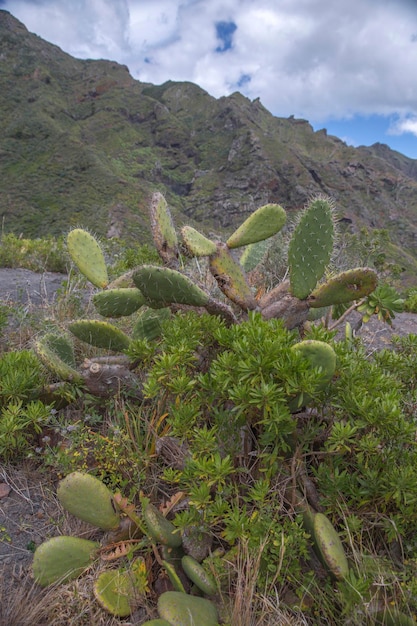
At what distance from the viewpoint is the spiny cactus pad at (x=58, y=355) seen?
247cm

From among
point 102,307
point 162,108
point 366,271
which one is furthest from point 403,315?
point 162,108

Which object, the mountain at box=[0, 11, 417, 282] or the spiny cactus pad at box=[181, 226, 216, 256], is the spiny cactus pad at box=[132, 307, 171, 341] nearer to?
the spiny cactus pad at box=[181, 226, 216, 256]

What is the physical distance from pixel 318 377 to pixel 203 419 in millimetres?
594

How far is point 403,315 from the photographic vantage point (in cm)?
629

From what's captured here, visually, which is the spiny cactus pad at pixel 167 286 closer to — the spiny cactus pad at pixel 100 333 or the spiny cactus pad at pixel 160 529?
the spiny cactus pad at pixel 100 333

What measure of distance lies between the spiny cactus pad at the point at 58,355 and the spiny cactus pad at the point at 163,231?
0.87 m

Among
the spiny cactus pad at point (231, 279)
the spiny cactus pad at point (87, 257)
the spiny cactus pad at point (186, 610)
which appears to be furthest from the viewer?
the spiny cactus pad at point (87, 257)

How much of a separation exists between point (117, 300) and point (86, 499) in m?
1.17

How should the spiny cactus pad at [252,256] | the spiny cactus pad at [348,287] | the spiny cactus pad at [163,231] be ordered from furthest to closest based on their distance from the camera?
the spiny cactus pad at [252,256], the spiny cactus pad at [163,231], the spiny cactus pad at [348,287]

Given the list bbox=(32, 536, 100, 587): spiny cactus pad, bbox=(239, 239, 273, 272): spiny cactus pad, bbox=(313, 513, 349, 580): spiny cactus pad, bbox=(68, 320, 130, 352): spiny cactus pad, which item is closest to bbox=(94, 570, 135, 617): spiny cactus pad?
bbox=(32, 536, 100, 587): spiny cactus pad

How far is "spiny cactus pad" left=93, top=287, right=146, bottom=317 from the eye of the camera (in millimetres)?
2635

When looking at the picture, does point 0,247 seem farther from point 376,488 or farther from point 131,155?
point 131,155

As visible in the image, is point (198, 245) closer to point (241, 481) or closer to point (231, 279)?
point (231, 279)

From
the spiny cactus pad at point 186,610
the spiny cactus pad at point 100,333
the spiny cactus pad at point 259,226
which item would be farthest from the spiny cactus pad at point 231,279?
the spiny cactus pad at point 186,610
